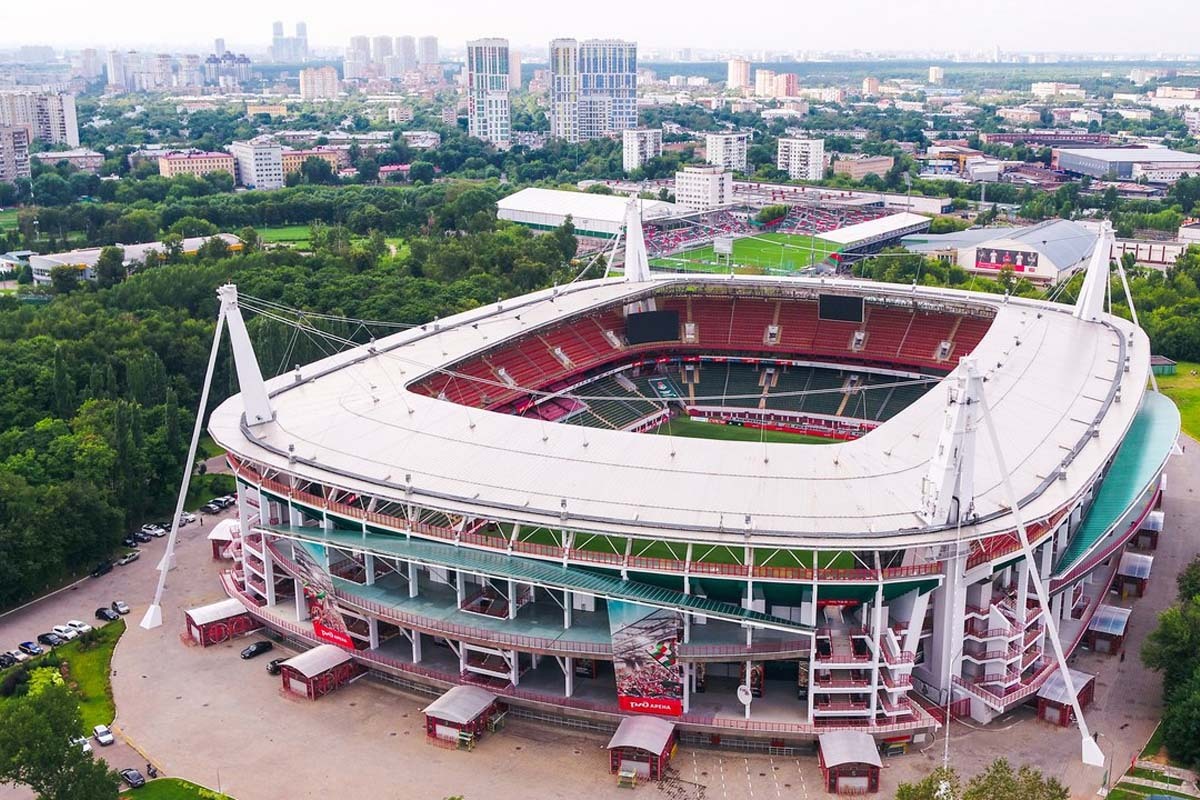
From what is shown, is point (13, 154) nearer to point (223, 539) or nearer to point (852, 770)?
point (223, 539)

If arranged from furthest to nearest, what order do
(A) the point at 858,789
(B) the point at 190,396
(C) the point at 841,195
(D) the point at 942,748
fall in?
(C) the point at 841,195, (B) the point at 190,396, (D) the point at 942,748, (A) the point at 858,789

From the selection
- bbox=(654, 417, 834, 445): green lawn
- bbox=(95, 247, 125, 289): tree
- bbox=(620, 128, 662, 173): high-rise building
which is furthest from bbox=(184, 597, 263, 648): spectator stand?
bbox=(620, 128, 662, 173): high-rise building

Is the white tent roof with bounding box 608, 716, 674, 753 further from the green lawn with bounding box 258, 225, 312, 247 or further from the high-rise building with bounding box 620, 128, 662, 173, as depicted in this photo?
the high-rise building with bounding box 620, 128, 662, 173

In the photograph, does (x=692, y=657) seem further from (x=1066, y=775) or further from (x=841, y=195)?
(x=841, y=195)

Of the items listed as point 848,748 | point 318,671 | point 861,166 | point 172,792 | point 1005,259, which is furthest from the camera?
point 861,166

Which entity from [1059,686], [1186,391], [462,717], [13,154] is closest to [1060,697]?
[1059,686]

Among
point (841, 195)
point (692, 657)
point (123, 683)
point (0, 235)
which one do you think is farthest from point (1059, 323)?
point (0, 235)
